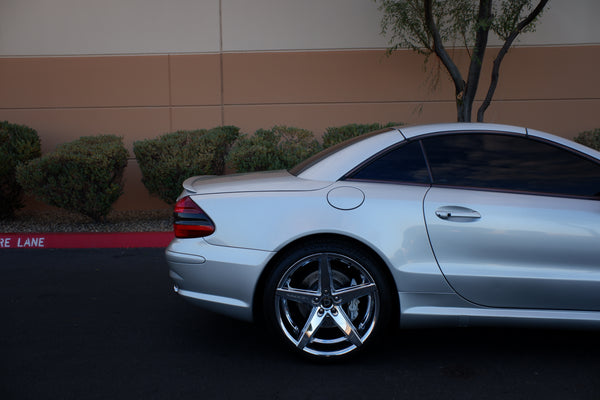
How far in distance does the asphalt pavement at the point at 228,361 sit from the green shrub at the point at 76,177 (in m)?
2.90

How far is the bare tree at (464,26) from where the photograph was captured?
7.81m

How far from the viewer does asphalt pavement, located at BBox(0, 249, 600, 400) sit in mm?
3191

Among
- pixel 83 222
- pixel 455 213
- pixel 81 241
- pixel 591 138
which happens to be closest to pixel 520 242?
pixel 455 213

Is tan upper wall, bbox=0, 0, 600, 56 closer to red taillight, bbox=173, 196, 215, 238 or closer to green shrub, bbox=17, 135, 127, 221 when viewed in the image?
green shrub, bbox=17, 135, 127, 221

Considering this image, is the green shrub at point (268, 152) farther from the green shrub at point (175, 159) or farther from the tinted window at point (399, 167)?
the tinted window at point (399, 167)

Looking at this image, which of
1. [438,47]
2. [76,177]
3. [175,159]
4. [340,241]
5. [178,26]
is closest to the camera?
[340,241]

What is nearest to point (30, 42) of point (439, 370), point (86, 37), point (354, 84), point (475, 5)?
point (86, 37)

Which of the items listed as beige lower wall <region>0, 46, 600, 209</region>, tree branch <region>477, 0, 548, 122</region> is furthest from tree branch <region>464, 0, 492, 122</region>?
beige lower wall <region>0, 46, 600, 209</region>

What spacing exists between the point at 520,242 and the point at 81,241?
5529 mm

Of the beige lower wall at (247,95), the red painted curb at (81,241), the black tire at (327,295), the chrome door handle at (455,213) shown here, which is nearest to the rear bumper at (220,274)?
the black tire at (327,295)

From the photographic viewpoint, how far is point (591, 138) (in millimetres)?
8641

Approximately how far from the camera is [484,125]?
3.75m

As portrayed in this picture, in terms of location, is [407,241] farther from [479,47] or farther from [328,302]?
[479,47]

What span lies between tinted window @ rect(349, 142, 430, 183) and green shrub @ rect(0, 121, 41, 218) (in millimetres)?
6258
